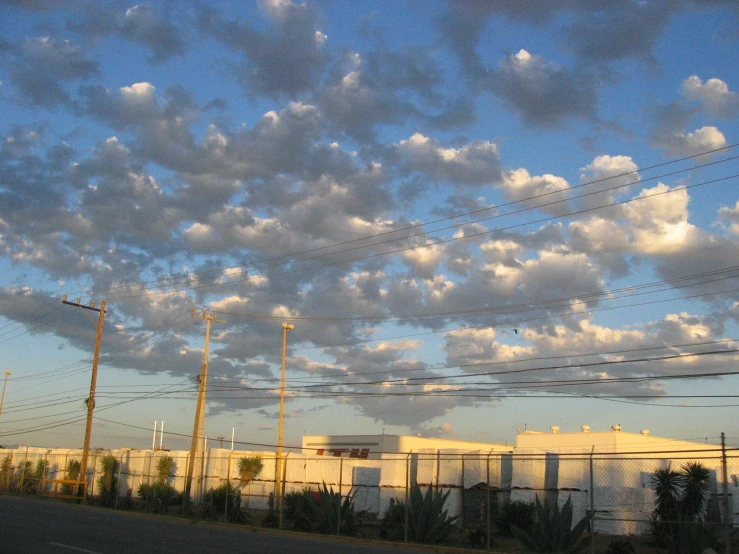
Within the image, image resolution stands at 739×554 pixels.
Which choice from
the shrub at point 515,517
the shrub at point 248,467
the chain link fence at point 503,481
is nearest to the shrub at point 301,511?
the chain link fence at point 503,481

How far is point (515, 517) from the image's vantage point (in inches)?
954

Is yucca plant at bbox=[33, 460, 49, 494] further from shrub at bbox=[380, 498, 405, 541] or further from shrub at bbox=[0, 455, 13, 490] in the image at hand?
shrub at bbox=[380, 498, 405, 541]

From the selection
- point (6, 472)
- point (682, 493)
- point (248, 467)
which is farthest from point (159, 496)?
point (6, 472)

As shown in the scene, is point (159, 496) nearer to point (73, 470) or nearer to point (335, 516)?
point (73, 470)

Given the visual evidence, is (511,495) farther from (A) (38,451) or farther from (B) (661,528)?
(A) (38,451)

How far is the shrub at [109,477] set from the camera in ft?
134

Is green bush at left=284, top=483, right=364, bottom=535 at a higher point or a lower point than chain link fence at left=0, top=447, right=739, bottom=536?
lower

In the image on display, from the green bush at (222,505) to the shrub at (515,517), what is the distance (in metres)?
10.1

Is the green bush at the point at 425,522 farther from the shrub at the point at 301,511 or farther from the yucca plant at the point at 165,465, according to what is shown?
the yucca plant at the point at 165,465

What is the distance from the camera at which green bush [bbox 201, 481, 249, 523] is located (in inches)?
1172

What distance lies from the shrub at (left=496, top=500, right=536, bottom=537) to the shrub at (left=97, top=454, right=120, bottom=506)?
77.7 ft

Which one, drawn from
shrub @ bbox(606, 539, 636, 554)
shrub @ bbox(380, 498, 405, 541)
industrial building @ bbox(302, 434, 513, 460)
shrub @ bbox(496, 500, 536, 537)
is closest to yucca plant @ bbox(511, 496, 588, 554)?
shrub @ bbox(606, 539, 636, 554)

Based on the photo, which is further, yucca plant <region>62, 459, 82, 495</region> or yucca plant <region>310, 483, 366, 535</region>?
yucca plant <region>62, 459, 82, 495</region>

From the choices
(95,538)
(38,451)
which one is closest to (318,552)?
(95,538)
